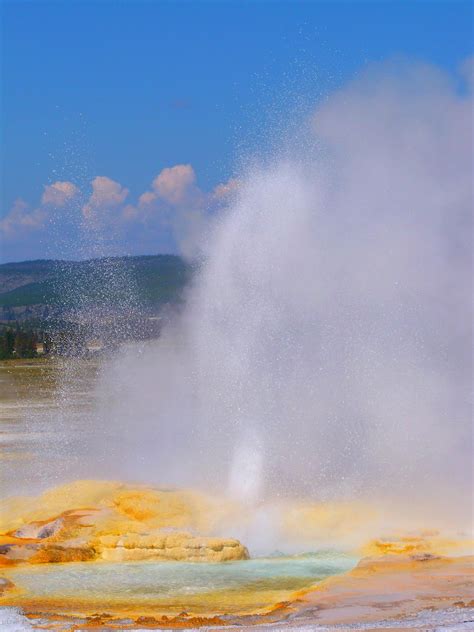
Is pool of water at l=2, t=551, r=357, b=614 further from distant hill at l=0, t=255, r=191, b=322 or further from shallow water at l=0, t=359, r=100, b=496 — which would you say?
distant hill at l=0, t=255, r=191, b=322

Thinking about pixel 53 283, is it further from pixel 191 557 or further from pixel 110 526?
pixel 191 557

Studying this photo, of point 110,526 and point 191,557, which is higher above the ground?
point 110,526

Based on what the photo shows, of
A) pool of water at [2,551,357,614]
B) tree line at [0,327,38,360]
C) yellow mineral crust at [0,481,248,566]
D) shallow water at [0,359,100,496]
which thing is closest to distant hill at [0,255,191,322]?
tree line at [0,327,38,360]

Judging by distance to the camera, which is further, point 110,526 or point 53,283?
point 53,283

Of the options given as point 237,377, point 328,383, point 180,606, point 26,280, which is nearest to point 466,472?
point 328,383

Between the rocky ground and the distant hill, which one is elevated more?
the distant hill

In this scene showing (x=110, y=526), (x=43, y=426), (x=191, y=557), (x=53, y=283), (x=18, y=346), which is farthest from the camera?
(x=53, y=283)

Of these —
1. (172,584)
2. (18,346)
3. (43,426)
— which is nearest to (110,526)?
(172,584)

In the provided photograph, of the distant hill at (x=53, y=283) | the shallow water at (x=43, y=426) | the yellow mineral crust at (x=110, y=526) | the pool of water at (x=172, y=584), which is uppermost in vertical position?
the distant hill at (x=53, y=283)

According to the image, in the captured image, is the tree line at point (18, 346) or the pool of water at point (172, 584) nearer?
the pool of water at point (172, 584)

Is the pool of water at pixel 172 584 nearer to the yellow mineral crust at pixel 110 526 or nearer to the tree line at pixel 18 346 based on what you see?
the yellow mineral crust at pixel 110 526

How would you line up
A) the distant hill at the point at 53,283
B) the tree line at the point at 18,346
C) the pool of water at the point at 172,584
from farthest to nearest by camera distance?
the distant hill at the point at 53,283
the tree line at the point at 18,346
the pool of water at the point at 172,584

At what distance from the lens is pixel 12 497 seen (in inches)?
626

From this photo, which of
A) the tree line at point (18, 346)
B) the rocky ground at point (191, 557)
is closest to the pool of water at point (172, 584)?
the rocky ground at point (191, 557)
